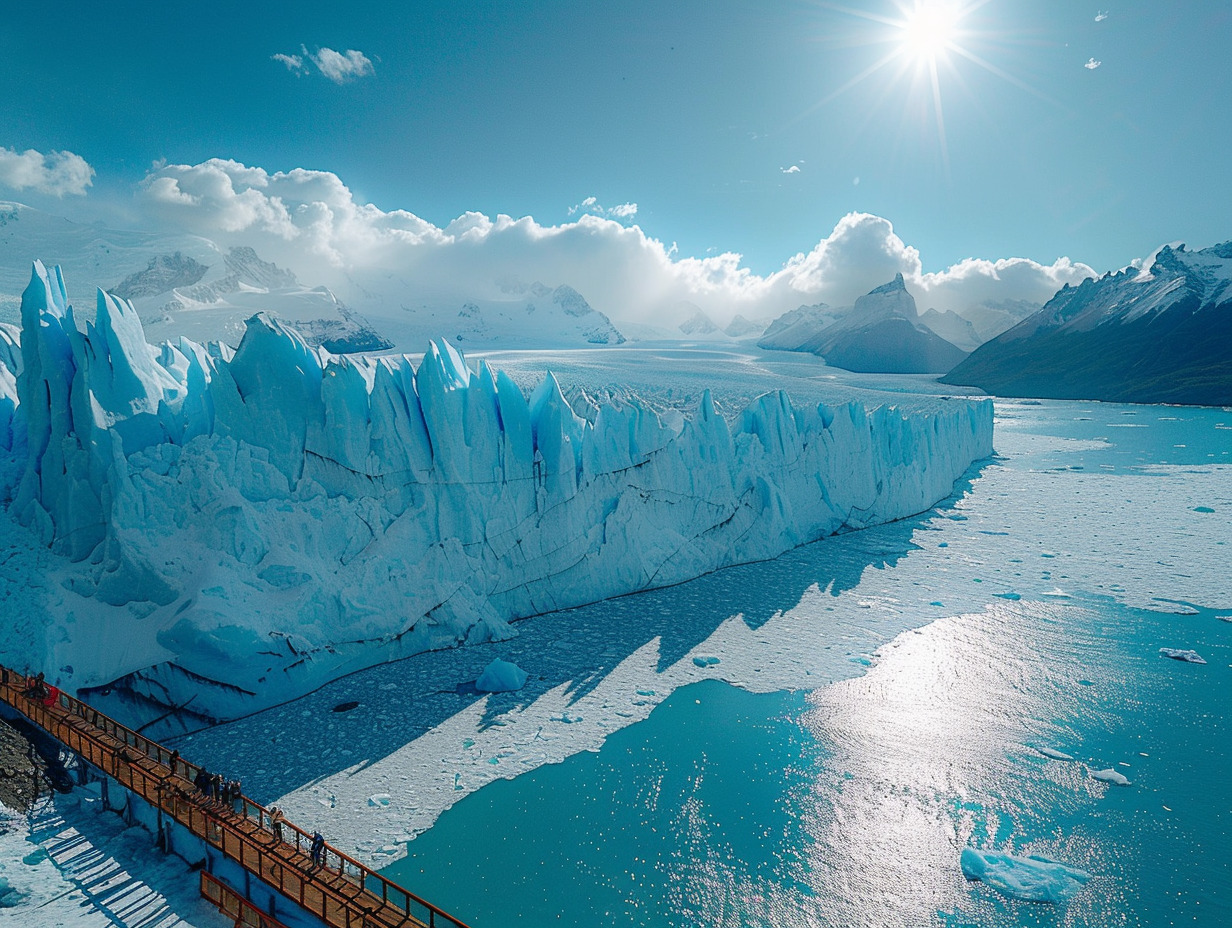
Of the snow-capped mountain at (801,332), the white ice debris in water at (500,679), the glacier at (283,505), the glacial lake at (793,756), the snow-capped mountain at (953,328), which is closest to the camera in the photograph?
the glacial lake at (793,756)

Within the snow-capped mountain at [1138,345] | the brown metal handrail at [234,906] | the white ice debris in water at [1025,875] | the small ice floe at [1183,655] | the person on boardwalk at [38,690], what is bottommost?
the white ice debris in water at [1025,875]

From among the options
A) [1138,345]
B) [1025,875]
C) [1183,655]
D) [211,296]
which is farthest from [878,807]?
[211,296]

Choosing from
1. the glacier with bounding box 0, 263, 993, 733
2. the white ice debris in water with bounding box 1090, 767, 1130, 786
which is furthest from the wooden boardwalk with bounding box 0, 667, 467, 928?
the white ice debris in water with bounding box 1090, 767, 1130, 786

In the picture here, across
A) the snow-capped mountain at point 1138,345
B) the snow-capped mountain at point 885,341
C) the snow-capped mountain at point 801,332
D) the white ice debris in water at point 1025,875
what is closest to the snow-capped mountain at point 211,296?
the snow-capped mountain at point 801,332

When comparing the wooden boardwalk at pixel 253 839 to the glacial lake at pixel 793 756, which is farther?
the glacial lake at pixel 793 756

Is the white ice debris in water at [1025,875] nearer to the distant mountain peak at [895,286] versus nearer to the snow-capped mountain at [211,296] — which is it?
the snow-capped mountain at [211,296]

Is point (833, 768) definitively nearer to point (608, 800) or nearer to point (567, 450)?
A: point (608, 800)

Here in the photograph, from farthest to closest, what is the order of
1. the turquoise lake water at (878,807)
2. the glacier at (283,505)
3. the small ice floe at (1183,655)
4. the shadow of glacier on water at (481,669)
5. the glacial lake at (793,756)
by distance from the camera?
the small ice floe at (1183,655) < the glacier at (283,505) < the shadow of glacier on water at (481,669) < the glacial lake at (793,756) < the turquoise lake water at (878,807)
